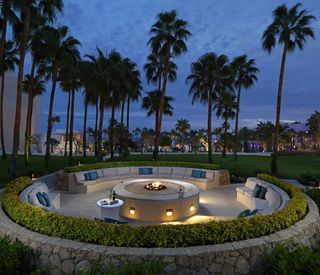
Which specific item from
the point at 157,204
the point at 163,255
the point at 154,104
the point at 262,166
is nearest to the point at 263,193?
the point at 157,204

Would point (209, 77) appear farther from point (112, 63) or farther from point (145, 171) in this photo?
point (145, 171)

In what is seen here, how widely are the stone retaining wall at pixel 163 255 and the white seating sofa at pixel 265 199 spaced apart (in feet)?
10.1

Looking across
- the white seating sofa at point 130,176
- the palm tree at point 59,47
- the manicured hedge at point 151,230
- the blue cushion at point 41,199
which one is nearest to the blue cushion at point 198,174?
the white seating sofa at point 130,176

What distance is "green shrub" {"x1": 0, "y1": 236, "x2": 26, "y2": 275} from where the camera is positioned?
515 centimetres

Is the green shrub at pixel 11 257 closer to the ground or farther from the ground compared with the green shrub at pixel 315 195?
closer to the ground

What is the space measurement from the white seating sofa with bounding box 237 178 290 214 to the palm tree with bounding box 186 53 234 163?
13.1m

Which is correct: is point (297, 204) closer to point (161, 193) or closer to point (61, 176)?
point (161, 193)

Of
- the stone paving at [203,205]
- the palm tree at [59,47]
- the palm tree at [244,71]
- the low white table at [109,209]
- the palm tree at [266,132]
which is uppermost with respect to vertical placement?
the palm tree at [244,71]

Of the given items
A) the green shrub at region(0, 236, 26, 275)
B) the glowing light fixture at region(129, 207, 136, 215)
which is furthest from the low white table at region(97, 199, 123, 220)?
the green shrub at region(0, 236, 26, 275)

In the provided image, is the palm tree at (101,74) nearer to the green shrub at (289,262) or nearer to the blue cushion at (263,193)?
the blue cushion at (263,193)

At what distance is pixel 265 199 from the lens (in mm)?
10961

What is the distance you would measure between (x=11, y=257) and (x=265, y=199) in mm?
9835

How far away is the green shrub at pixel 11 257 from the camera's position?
5.15 meters

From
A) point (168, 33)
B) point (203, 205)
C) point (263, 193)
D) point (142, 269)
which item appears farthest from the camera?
point (168, 33)
